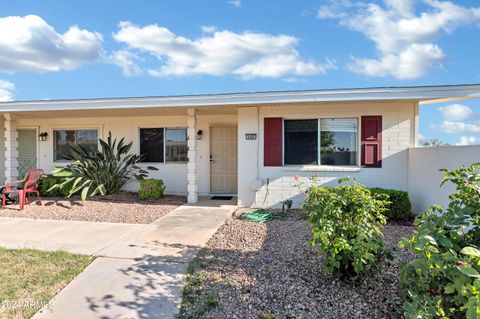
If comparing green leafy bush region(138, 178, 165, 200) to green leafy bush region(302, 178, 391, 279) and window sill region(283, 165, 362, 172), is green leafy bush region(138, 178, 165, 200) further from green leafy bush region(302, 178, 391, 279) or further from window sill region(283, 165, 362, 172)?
green leafy bush region(302, 178, 391, 279)

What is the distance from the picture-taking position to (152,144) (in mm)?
9500

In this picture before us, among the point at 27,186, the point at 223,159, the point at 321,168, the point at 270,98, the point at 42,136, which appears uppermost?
the point at 270,98

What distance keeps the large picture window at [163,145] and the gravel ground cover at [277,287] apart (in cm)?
542

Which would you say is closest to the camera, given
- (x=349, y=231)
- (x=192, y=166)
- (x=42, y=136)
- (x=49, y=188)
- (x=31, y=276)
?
(x=349, y=231)

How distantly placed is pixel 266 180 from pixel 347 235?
4519mm

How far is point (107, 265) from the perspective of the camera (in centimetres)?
362

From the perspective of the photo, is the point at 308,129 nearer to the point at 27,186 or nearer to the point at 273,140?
the point at 273,140

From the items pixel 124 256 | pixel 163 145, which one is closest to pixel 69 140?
pixel 163 145

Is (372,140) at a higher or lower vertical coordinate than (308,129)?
lower

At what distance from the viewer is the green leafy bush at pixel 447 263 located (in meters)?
1.66

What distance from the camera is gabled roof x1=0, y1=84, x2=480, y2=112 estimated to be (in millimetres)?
6014

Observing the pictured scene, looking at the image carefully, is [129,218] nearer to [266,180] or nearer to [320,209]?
[266,180]

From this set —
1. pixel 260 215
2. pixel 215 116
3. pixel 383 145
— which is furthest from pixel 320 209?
pixel 215 116

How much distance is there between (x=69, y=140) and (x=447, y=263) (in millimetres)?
11159
